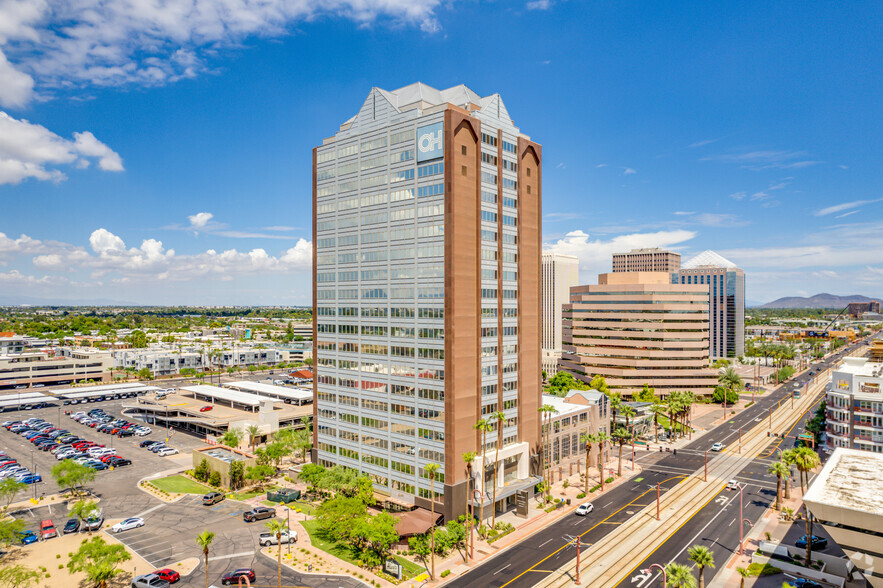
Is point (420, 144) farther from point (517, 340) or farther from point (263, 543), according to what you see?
point (263, 543)

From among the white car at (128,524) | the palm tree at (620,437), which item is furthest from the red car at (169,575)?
the palm tree at (620,437)

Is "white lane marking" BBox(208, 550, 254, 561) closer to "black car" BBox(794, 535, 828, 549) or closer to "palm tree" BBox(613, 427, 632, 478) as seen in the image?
"palm tree" BBox(613, 427, 632, 478)

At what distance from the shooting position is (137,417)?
169500 millimetres

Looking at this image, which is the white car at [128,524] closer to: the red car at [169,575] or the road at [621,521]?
the red car at [169,575]

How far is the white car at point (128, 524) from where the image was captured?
8200 centimetres

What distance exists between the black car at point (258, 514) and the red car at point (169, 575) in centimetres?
1990

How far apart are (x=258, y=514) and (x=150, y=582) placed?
939 inches

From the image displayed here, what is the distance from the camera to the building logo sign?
8556 centimetres

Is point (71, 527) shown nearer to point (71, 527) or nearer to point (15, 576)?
point (71, 527)

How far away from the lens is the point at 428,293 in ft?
286

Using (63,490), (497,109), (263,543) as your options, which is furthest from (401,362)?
(63,490)

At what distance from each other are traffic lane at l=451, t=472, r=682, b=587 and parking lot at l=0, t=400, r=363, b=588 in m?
17.9

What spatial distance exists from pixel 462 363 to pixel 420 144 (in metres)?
39.0

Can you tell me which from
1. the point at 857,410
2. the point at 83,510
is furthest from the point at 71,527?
the point at 857,410
